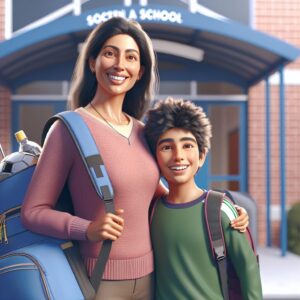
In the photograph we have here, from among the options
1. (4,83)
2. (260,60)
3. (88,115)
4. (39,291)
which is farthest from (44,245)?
(4,83)

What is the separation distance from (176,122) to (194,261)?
57 cm

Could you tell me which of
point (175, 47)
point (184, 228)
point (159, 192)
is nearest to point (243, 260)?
point (184, 228)

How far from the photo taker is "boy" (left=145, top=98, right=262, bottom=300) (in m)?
2.25

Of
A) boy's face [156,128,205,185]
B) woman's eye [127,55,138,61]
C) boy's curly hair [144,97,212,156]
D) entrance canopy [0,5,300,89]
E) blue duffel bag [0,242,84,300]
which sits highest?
entrance canopy [0,5,300,89]

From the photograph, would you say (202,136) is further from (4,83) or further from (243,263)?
(4,83)

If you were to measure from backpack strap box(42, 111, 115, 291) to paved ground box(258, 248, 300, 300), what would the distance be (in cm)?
496

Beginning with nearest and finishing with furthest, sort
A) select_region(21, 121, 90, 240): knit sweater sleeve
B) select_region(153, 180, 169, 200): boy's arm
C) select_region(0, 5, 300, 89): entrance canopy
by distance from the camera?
1. select_region(21, 121, 90, 240): knit sweater sleeve
2. select_region(153, 180, 169, 200): boy's arm
3. select_region(0, 5, 300, 89): entrance canopy

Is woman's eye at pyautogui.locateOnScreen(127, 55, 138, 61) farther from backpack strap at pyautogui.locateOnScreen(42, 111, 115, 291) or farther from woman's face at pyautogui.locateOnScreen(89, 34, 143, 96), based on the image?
backpack strap at pyautogui.locateOnScreen(42, 111, 115, 291)

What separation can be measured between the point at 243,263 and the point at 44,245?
787mm

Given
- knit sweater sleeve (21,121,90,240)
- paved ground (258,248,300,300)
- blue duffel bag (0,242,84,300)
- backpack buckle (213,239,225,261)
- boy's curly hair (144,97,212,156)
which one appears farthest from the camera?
paved ground (258,248,300,300)

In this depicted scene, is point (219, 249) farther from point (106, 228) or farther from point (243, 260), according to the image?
point (106, 228)

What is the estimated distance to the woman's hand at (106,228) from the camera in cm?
203

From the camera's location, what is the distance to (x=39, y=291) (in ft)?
6.34

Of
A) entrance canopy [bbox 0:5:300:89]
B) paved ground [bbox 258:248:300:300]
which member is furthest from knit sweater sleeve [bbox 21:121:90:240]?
entrance canopy [bbox 0:5:300:89]
